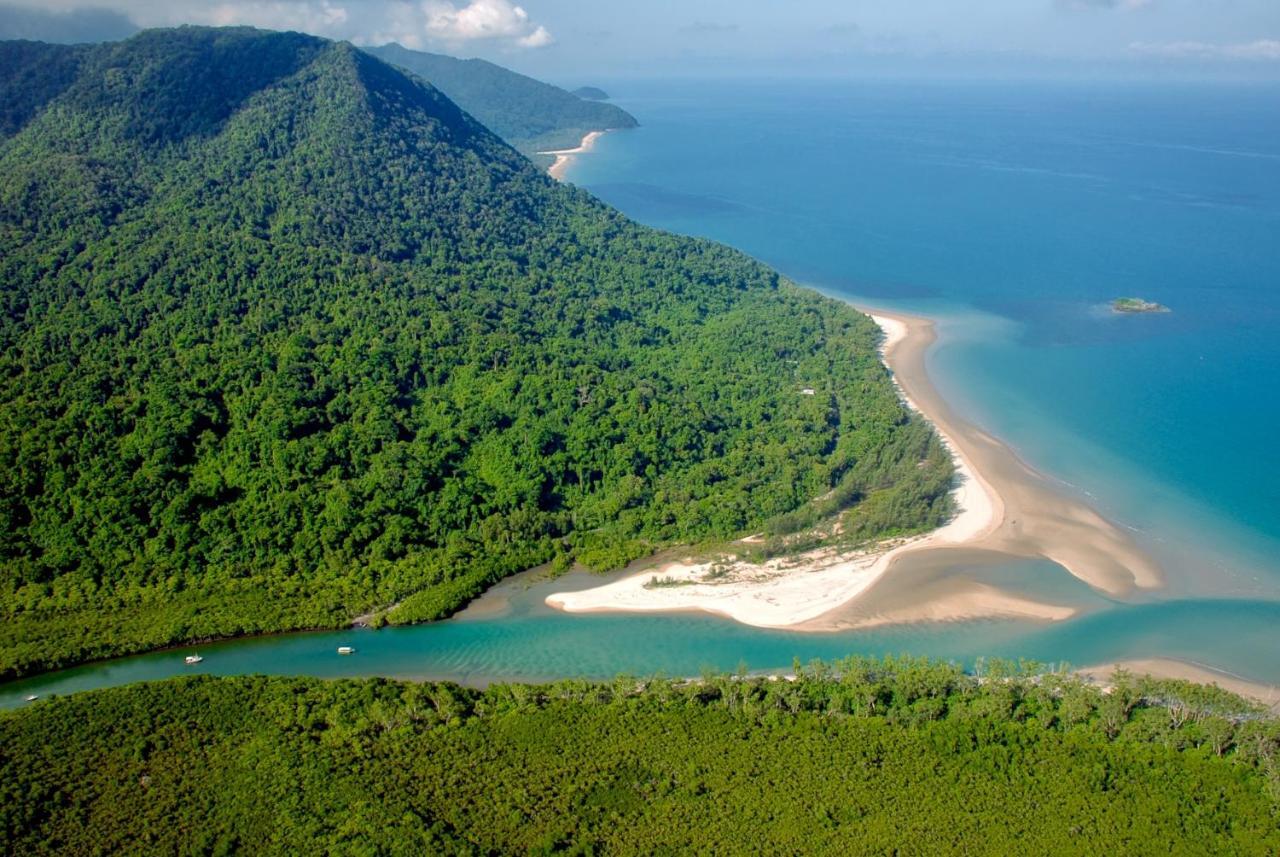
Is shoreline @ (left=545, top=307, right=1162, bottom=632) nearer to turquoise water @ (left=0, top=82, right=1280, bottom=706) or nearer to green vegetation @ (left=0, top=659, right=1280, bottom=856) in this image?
turquoise water @ (left=0, top=82, right=1280, bottom=706)

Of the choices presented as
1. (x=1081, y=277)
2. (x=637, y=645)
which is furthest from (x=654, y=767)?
(x=1081, y=277)

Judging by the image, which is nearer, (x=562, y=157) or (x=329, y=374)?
(x=329, y=374)

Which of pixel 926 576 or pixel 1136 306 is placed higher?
pixel 1136 306

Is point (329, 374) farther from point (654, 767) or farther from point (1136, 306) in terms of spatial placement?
point (1136, 306)

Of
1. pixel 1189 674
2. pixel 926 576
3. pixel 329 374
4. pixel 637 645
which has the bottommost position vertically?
pixel 637 645

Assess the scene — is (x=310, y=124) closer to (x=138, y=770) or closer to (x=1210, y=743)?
(x=138, y=770)

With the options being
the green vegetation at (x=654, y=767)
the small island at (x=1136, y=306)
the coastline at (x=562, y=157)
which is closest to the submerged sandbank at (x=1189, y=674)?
the green vegetation at (x=654, y=767)

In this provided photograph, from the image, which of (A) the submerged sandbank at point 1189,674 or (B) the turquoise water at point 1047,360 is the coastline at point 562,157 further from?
(A) the submerged sandbank at point 1189,674
